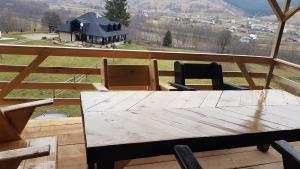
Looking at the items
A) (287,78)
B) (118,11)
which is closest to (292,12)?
(287,78)

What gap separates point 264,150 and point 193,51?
153 cm

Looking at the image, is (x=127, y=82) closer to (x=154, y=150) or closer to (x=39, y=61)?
(x=39, y=61)

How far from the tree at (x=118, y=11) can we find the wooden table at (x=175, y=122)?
194 cm

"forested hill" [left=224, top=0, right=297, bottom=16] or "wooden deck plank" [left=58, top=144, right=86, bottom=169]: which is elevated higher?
"forested hill" [left=224, top=0, right=297, bottom=16]

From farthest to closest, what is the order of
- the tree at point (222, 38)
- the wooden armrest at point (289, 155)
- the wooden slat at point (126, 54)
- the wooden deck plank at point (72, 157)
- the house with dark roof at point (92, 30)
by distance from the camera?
1. the tree at point (222, 38)
2. the house with dark roof at point (92, 30)
3. the wooden slat at point (126, 54)
4. the wooden deck plank at point (72, 157)
5. the wooden armrest at point (289, 155)

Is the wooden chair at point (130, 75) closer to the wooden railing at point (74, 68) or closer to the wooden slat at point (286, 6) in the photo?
the wooden railing at point (74, 68)

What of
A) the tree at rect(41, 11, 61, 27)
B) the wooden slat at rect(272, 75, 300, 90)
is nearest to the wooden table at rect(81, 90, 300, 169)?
the tree at rect(41, 11, 61, 27)

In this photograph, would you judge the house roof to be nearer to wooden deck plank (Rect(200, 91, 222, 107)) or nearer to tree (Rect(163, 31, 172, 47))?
tree (Rect(163, 31, 172, 47))

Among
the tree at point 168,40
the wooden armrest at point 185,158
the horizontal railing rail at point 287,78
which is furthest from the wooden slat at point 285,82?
the wooden armrest at point 185,158

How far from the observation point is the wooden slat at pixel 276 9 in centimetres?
389

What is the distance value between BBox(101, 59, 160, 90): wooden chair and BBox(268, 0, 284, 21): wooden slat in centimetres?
213

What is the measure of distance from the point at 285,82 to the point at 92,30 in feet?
9.08

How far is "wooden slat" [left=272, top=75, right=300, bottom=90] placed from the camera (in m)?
3.95

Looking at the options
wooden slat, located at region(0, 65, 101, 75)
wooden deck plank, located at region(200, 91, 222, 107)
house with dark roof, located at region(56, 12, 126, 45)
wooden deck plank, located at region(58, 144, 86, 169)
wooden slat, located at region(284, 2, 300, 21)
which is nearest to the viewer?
wooden deck plank, located at region(200, 91, 222, 107)
